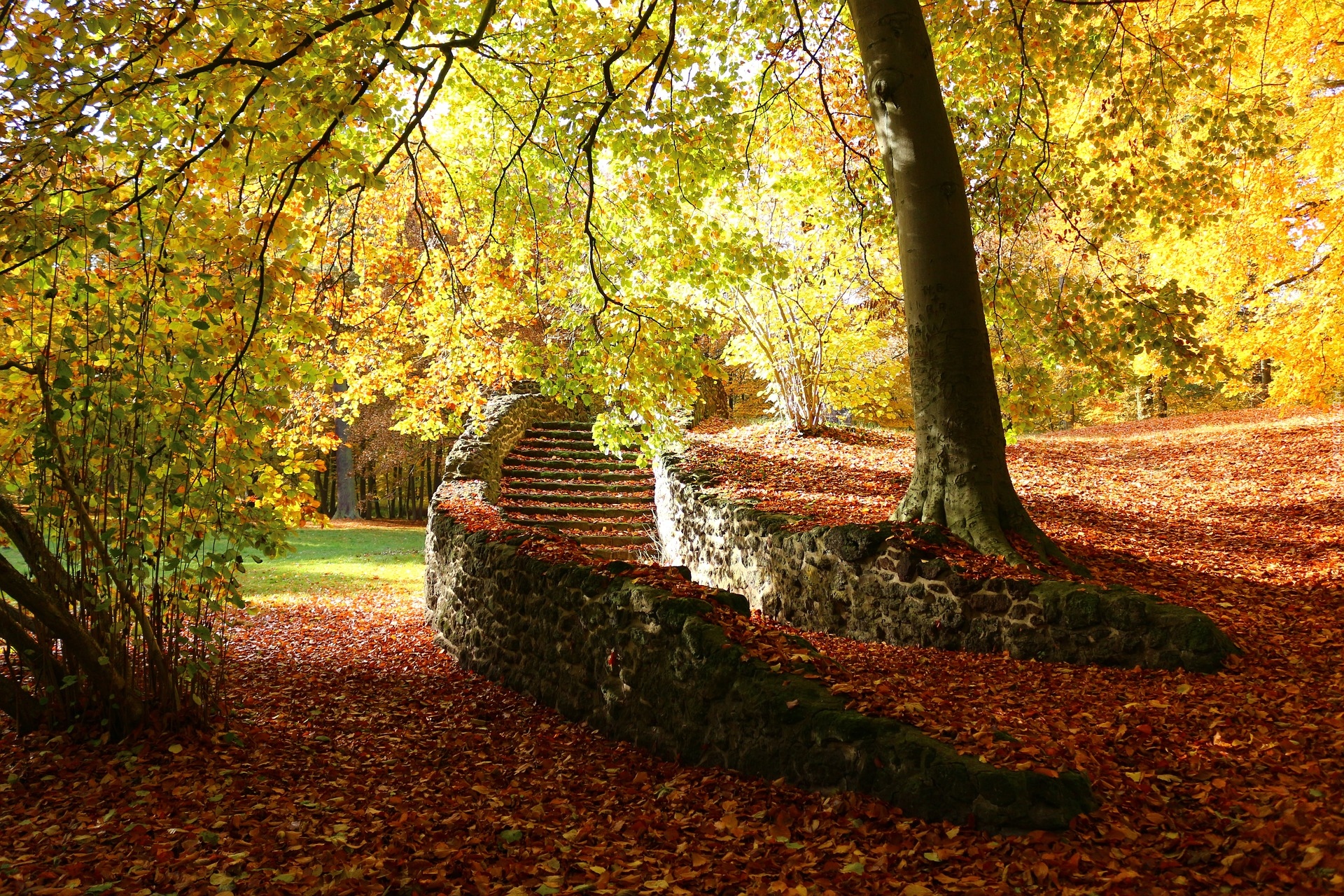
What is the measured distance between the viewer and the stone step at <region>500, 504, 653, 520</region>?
35.3 ft

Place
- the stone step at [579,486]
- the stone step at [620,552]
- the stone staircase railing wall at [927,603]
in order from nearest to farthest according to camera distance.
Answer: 1. the stone staircase railing wall at [927,603]
2. the stone step at [620,552]
3. the stone step at [579,486]

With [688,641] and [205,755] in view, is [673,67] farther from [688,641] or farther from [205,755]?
[205,755]

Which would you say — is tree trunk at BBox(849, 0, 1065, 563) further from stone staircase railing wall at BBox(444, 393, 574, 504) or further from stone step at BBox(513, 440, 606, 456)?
stone step at BBox(513, 440, 606, 456)

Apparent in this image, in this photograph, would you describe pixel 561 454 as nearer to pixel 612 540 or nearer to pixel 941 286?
pixel 612 540

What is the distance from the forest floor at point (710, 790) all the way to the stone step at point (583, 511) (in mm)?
4065

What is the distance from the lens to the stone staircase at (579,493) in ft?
34.3

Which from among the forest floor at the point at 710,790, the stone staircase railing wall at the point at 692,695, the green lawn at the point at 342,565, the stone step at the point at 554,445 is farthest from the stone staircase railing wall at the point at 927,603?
the green lawn at the point at 342,565

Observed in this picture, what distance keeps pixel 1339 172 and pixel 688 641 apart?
967 cm

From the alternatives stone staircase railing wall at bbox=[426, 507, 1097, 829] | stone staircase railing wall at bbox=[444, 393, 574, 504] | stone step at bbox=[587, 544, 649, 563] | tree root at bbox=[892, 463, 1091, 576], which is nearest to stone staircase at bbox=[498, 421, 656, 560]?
stone step at bbox=[587, 544, 649, 563]

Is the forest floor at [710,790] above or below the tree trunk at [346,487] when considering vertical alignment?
below

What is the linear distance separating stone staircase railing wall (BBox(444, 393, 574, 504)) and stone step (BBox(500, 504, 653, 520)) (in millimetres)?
367

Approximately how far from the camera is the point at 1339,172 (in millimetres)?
9039

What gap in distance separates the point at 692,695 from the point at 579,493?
7.83 metres

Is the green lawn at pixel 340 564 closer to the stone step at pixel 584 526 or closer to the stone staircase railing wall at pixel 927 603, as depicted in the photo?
the stone step at pixel 584 526
